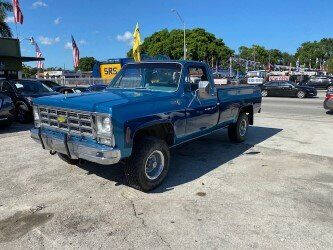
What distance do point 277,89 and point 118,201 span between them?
23.8 meters

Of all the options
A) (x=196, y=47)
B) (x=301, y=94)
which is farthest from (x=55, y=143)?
(x=196, y=47)

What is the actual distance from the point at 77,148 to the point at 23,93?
28.3 ft

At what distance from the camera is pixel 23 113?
12602mm

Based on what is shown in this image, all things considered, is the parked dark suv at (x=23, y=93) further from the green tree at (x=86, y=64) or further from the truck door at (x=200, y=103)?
the green tree at (x=86, y=64)

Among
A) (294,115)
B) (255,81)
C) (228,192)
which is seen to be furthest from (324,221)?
(255,81)

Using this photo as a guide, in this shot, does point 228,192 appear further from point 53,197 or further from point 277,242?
point 53,197

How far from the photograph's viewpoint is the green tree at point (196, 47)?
74.4 metres

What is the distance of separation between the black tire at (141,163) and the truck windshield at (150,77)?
1.26 metres

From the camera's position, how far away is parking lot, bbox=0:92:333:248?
413 centimetres

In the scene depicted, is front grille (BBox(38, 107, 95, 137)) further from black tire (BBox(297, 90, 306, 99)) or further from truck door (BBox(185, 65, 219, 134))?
black tire (BBox(297, 90, 306, 99))

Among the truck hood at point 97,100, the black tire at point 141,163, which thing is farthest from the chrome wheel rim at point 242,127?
the black tire at point 141,163

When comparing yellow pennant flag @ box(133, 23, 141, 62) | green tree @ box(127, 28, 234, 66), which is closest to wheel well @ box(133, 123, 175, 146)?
yellow pennant flag @ box(133, 23, 141, 62)

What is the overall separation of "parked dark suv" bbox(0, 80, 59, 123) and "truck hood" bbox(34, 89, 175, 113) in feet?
23.0

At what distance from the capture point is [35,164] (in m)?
7.07
